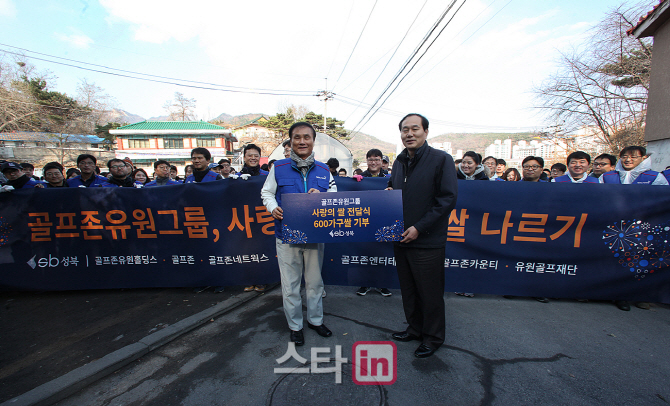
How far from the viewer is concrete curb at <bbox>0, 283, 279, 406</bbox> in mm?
1935

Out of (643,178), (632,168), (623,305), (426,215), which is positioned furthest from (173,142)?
(623,305)

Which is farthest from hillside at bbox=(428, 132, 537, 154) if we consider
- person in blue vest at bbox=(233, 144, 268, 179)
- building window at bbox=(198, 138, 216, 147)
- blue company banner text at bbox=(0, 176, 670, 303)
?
blue company banner text at bbox=(0, 176, 670, 303)

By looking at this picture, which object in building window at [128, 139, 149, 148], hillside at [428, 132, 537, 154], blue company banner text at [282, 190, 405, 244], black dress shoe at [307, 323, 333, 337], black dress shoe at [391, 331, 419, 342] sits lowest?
black dress shoe at [391, 331, 419, 342]

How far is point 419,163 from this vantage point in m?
2.33

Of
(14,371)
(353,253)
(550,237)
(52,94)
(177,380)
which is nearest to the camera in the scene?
(177,380)

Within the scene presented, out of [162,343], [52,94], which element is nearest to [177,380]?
[162,343]

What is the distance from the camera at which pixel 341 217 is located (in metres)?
2.26

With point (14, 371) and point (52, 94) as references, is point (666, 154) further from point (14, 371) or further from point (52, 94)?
point (52, 94)

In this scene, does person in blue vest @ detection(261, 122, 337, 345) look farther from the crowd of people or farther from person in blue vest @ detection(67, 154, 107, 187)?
person in blue vest @ detection(67, 154, 107, 187)

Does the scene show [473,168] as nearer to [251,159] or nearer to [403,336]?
[403,336]

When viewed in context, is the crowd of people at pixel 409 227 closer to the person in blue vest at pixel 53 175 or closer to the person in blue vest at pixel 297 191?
the person in blue vest at pixel 297 191

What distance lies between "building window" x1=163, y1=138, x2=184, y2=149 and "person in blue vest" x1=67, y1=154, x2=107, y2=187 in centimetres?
3269

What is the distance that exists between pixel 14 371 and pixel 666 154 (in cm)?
1288

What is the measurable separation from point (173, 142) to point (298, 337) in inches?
1446
